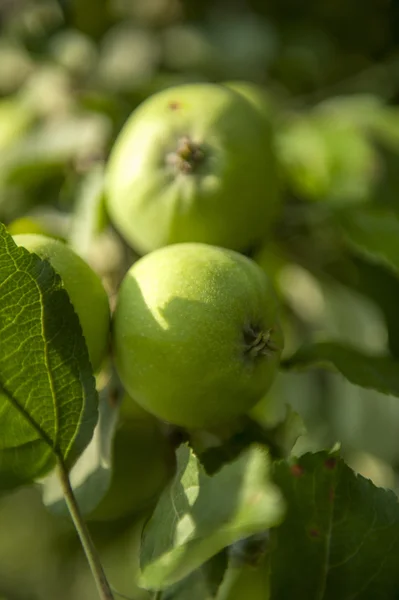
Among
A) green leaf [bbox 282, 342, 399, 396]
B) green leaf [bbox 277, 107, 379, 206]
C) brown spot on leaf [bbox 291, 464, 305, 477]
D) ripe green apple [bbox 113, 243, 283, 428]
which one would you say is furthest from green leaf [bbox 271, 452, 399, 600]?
green leaf [bbox 277, 107, 379, 206]

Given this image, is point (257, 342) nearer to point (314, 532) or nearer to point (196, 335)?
point (196, 335)

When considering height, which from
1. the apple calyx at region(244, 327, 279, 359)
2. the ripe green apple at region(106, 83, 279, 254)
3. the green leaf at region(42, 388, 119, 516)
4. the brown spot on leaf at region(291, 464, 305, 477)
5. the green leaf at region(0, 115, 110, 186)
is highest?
the ripe green apple at region(106, 83, 279, 254)

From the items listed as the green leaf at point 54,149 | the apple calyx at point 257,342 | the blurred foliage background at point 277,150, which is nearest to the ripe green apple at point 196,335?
the apple calyx at point 257,342

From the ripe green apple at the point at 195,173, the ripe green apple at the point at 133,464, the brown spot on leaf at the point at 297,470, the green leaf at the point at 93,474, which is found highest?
the ripe green apple at the point at 195,173

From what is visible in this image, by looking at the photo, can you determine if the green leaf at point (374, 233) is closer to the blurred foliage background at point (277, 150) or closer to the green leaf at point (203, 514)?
the blurred foliage background at point (277, 150)

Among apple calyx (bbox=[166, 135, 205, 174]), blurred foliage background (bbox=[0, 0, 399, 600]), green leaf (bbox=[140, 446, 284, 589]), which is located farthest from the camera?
blurred foliage background (bbox=[0, 0, 399, 600])

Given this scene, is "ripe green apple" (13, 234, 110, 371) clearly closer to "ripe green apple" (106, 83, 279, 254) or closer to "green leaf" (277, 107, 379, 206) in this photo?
"ripe green apple" (106, 83, 279, 254)
